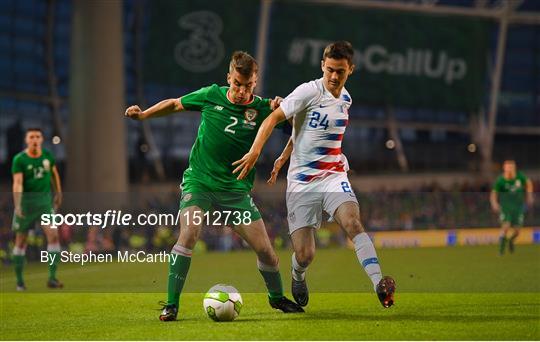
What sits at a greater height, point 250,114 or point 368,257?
point 250,114

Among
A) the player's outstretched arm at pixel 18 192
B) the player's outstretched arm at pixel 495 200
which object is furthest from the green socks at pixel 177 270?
the player's outstretched arm at pixel 495 200

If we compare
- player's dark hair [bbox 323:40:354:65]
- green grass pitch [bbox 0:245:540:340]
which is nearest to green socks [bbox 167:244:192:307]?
green grass pitch [bbox 0:245:540:340]

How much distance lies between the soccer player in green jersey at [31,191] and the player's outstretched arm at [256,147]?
5.61 meters

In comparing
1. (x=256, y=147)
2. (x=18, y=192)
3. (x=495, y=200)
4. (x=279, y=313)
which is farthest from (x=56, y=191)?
(x=495, y=200)

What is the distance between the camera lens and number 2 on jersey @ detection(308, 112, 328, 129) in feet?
30.0

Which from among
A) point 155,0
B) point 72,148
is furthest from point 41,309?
point 155,0

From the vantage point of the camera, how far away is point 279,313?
375 inches

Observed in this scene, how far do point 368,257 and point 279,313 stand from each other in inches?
47.4

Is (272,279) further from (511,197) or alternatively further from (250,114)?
(511,197)

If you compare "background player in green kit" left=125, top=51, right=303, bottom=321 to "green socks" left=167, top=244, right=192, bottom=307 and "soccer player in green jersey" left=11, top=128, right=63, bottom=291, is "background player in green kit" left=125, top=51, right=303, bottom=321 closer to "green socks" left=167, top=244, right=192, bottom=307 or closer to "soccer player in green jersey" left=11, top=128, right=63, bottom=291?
"green socks" left=167, top=244, right=192, bottom=307

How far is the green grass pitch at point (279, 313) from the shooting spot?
817 centimetres

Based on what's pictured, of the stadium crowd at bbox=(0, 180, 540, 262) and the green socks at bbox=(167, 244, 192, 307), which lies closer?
the green socks at bbox=(167, 244, 192, 307)

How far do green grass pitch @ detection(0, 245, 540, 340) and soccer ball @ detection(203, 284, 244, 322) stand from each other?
99 mm

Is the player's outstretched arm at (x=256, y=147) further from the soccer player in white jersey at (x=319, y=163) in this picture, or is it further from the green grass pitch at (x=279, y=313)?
the green grass pitch at (x=279, y=313)
